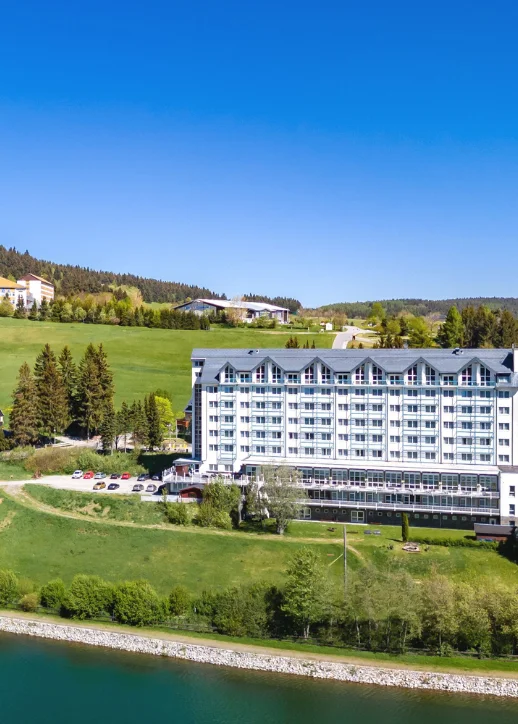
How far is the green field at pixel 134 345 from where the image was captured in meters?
98.0

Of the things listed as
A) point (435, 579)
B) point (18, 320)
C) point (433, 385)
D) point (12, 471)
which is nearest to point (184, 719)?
point (435, 579)

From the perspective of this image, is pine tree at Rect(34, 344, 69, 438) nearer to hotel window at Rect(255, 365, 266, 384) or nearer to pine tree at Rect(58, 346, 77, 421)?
pine tree at Rect(58, 346, 77, 421)

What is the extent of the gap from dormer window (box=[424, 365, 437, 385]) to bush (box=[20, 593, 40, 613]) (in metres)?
33.8

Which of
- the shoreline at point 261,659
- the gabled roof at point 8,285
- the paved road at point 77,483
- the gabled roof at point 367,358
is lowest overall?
the shoreline at point 261,659

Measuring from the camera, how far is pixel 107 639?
39469 millimetres

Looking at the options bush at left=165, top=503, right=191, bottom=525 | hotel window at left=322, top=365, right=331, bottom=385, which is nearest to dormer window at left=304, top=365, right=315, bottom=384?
hotel window at left=322, top=365, right=331, bottom=385

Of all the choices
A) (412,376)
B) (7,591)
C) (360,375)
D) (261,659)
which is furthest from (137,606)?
(412,376)

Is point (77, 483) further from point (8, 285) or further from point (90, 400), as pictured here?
point (8, 285)

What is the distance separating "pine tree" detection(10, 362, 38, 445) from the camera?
73.4 metres

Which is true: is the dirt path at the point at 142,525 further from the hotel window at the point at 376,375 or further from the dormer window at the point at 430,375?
the dormer window at the point at 430,375

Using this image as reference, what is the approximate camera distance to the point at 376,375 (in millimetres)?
59875

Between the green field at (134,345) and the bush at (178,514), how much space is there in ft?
123

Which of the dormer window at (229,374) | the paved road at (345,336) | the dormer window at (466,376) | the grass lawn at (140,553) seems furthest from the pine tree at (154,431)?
the paved road at (345,336)

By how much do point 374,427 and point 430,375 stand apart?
6.28 meters
